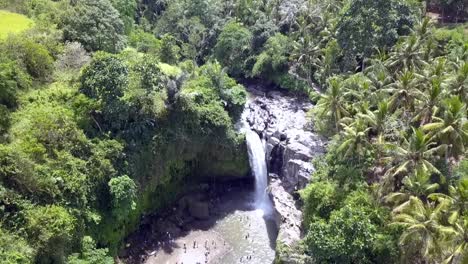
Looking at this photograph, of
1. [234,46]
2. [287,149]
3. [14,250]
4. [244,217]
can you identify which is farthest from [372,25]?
[14,250]

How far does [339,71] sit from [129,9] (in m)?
28.4

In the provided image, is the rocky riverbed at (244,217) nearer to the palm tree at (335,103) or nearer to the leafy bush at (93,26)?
the palm tree at (335,103)

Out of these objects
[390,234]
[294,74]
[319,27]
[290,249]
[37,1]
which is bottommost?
[290,249]

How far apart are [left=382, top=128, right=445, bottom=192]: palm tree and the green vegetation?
34.3m

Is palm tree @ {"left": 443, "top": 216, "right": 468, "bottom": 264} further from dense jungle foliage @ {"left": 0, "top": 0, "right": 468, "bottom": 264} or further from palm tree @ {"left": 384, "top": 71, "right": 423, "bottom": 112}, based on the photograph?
palm tree @ {"left": 384, "top": 71, "right": 423, "bottom": 112}

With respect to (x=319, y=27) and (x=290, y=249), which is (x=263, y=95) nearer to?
(x=319, y=27)

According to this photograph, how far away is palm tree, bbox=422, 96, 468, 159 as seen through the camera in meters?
31.9

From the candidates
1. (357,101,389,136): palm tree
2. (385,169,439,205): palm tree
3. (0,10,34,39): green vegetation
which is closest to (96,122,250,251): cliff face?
(357,101,389,136): palm tree

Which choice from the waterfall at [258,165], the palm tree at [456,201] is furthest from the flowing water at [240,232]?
the palm tree at [456,201]

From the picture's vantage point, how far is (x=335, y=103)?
126 feet

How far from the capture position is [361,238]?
3005 cm

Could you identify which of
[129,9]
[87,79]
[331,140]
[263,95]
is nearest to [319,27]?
[263,95]

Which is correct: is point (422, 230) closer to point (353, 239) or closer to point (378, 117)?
point (353, 239)

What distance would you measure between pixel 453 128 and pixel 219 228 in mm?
21247
